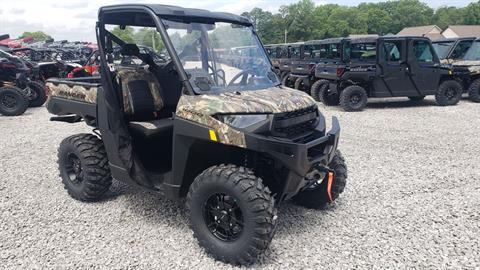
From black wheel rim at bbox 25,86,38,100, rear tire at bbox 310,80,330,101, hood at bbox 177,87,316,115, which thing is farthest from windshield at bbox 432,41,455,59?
black wheel rim at bbox 25,86,38,100

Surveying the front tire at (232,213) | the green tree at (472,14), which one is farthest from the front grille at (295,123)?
the green tree at (472,14)

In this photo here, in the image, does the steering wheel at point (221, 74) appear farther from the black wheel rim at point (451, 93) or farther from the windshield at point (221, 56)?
the black wheel rim at point (451, 93)

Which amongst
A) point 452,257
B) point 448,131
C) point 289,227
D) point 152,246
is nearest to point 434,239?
point 452,257

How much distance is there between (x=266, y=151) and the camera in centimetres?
289

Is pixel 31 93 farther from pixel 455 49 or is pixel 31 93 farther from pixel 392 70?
pixel 455 49

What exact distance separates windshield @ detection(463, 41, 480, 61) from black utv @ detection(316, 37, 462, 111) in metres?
1.74

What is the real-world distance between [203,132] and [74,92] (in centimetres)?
197

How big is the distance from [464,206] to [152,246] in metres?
3.20

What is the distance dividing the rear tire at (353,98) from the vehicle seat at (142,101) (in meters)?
7.18

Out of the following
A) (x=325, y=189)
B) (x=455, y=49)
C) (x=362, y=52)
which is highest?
(x=455, y=49)

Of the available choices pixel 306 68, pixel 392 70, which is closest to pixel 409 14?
pixel 306 68

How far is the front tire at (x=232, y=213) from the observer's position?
9.49 ft

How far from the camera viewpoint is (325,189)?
3.95m

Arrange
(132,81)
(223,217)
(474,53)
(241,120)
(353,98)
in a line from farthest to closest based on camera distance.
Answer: (474,53) → (353,98) → (132,81) → (223,217) → (241,120)
